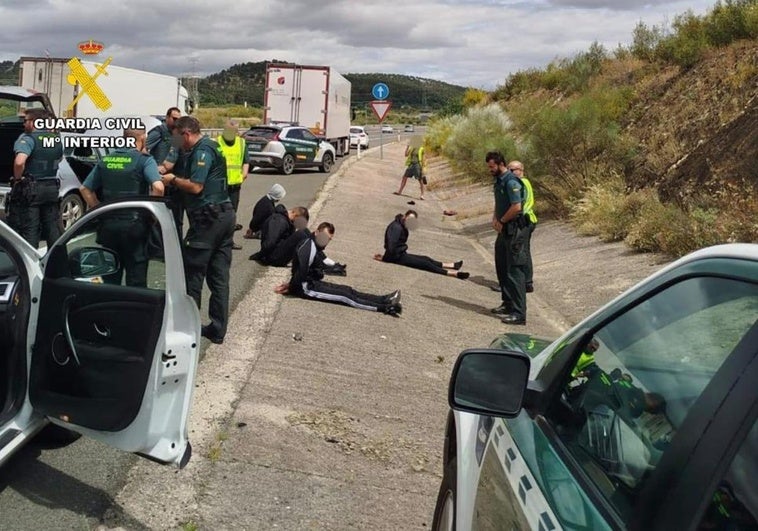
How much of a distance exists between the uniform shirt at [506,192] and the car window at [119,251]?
5.82m

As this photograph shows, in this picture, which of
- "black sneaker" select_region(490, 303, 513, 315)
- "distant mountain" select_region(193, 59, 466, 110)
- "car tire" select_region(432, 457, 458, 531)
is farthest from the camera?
"distant mountain" select_region(193, 59, 466, 110)

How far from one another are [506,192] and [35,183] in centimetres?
501

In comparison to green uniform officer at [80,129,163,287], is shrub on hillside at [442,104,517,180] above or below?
above

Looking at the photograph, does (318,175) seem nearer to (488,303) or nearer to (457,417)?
(488,303)

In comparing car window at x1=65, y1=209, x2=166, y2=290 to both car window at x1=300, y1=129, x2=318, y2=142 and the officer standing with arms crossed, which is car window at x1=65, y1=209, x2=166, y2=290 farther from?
car window at x1=300, y1=129, x2=318, y2=142

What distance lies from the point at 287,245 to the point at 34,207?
10.0 ft

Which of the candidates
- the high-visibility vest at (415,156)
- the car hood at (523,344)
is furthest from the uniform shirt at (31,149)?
the high-visibility vest at (415,156)

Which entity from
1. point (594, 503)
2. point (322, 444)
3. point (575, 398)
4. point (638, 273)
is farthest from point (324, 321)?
point (594, 503)

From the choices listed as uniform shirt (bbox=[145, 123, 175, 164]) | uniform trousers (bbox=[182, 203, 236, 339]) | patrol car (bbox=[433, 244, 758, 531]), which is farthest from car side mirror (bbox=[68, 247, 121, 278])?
uniform shirt (bbox=[145, 123, 175, 164])

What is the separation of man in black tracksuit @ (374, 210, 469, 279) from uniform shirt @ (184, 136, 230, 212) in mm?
5648

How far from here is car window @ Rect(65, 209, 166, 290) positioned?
389 cm

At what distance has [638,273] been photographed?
10922mm

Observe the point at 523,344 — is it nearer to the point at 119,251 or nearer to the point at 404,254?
the point at 119,251

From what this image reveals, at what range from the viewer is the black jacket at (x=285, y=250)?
1037cm
